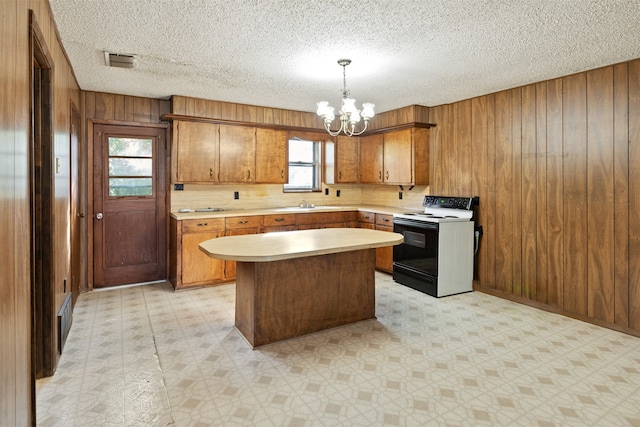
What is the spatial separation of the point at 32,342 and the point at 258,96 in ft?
11.9

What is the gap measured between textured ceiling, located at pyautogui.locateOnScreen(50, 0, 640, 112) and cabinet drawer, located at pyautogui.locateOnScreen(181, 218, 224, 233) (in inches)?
61.2

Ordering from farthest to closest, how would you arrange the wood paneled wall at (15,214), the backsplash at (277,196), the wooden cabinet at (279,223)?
the backsplash at (277,196), the wooden cabinet at (279,223), the wood paneled wall at (15,214)

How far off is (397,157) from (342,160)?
102 cm

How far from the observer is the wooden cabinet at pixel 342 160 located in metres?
6.11

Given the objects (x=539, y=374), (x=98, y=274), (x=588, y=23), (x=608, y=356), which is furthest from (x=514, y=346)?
(x=98, y=274)

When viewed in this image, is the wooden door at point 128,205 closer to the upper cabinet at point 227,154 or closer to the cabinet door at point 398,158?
the upper cabinet at point 227,154

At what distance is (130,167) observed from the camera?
4754mm

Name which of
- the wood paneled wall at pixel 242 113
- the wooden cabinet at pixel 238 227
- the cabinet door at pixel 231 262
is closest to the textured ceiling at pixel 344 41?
the wood paneled wall at pixel 242 113

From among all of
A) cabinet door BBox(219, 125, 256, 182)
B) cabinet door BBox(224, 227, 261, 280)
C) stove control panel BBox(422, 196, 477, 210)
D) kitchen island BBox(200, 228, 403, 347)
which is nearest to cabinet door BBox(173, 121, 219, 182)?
cabinet door BBox(219, 125, 256, 182)

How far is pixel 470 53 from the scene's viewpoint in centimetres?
314

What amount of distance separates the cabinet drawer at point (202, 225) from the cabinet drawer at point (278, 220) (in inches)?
23.5

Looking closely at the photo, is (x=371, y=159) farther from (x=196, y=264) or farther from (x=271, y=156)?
(x=196, y=264)

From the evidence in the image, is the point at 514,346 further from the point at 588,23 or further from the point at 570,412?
the point at 588,23

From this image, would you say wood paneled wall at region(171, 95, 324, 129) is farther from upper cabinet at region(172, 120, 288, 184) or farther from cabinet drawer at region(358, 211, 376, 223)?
cabinet drawer at region(358, 211, 376, 223)
